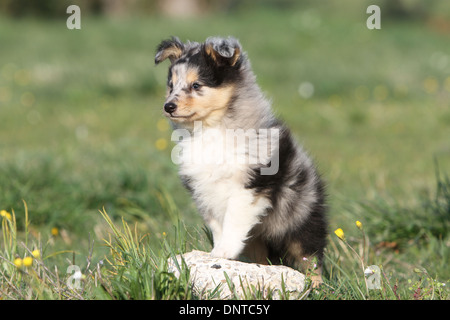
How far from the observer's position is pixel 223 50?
3668 millimetres

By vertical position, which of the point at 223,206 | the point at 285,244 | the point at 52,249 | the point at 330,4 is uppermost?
the point at 330,4

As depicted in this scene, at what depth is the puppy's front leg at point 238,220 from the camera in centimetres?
349

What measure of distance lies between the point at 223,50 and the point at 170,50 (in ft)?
1.41

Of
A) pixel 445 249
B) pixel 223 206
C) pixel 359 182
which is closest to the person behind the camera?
pixel 223 206

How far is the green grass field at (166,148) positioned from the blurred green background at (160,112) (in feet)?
0.09

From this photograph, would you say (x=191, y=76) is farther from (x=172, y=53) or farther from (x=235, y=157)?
(x=235, y=157)

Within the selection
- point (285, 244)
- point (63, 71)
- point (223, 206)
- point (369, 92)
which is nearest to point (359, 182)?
point (285, 244)

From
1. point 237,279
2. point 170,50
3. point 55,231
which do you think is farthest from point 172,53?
point 55,231

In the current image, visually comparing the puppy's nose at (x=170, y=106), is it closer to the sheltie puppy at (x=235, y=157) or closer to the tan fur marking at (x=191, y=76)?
the sheltie puppy at (x=235, y=157)

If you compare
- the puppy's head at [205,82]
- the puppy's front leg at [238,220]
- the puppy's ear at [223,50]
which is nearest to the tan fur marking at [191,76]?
the puppy's head at [205,82]

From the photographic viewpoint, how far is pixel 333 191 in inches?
270
